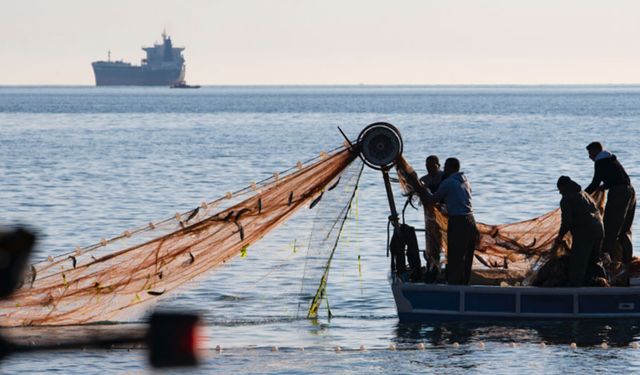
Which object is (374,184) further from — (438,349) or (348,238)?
(438,349)

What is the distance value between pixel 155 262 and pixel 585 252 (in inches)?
185

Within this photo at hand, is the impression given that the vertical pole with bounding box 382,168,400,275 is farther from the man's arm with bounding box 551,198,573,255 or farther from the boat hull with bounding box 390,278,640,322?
the man's arm with bounding box 551,198,573,255

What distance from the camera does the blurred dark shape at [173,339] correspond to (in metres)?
1.78

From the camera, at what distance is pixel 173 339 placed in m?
1.79

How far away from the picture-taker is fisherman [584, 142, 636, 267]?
42.8 feet

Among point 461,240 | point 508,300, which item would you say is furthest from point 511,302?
point 461,240

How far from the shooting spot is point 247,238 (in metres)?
11.8

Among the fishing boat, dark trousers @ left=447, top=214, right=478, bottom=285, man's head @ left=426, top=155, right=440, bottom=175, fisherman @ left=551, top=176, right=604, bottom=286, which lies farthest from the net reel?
fisherman @ left=551, top=176, right=604, bottom=286

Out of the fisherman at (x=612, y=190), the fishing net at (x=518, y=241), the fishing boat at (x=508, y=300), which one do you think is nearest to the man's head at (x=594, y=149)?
the fisherman at (x=612, y=190)

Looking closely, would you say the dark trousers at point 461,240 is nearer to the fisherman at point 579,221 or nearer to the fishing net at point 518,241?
the fishing net at point 518,241

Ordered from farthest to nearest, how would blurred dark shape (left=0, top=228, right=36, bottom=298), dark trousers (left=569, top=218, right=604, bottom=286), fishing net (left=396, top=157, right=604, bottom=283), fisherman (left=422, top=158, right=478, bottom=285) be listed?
fishing net (left=396, top=157, right=604, bottom=283) → dark trousers (left=569, top=218, right=604, bottom=286) → fisherman (left=422, top=158, right=478, bottom=285) → blurred dark shape (left=0, top=228, right=36, bottom=298)

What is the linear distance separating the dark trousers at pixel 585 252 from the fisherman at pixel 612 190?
0.47 metres

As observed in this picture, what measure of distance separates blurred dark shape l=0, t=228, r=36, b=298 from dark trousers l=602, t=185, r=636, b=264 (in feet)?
39.1

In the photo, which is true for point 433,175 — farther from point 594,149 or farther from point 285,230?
point 285,230
